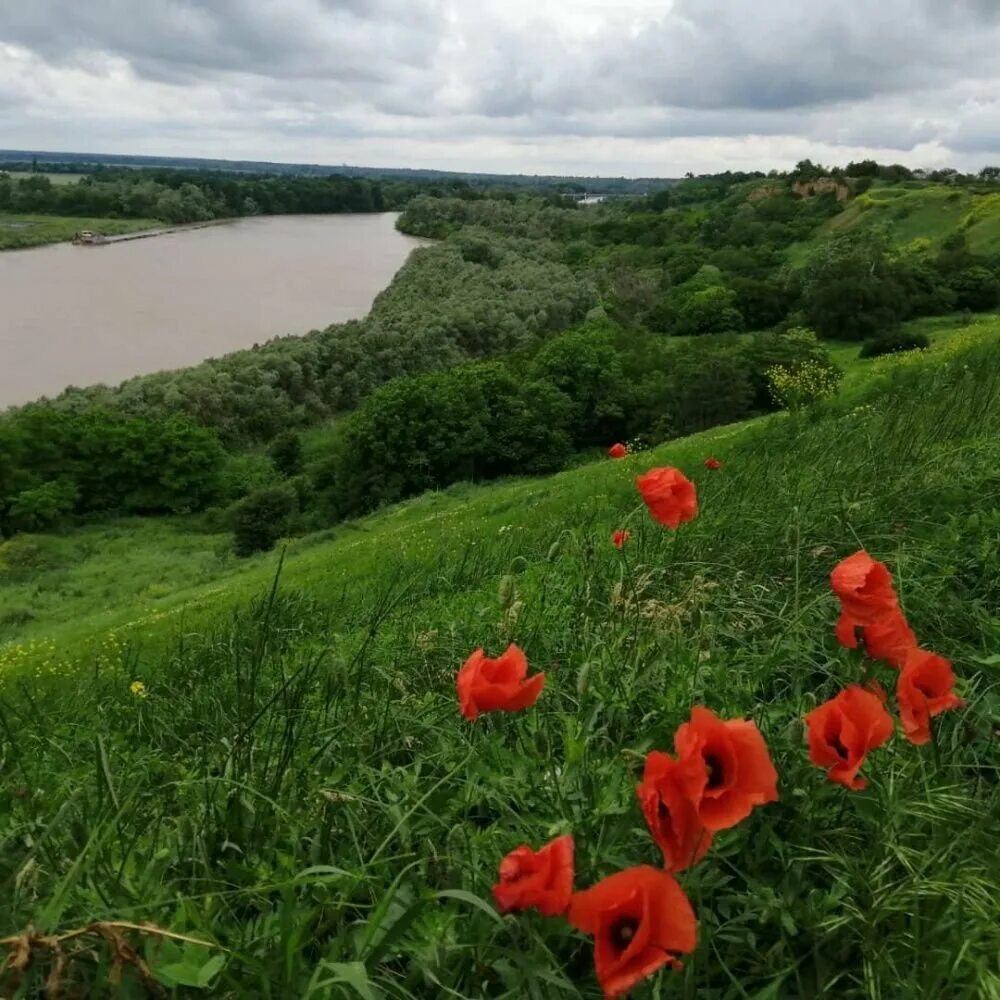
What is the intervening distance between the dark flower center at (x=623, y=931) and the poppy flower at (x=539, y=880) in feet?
0.21

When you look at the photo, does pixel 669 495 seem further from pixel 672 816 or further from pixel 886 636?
pixel 672 816

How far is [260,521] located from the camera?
26562 mm

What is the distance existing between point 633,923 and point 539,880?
0.39 ft

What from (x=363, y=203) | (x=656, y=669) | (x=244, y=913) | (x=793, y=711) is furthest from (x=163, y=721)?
(x=363, y=203)

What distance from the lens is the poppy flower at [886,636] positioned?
1.47 m

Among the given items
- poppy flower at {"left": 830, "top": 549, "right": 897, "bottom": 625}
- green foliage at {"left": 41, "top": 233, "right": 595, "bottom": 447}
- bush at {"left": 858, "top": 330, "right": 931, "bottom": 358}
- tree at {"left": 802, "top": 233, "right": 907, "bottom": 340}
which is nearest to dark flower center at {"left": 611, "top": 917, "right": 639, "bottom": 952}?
poppy flower at {"left": 830, "top": 549, "right": 897, "bottom": 625}

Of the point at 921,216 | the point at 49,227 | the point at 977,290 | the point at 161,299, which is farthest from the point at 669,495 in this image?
the point at 49,227

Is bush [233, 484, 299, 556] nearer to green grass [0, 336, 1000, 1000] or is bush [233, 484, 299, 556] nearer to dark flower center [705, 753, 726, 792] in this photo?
green grass [0, 336, 1000, 1000]

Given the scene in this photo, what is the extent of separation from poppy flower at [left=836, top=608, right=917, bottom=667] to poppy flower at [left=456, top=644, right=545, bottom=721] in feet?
1.85

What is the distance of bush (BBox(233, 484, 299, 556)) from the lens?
26156mm

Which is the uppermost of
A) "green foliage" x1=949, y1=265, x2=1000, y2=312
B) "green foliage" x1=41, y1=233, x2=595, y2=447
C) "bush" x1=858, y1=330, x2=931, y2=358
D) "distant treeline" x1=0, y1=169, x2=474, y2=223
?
"distant treeline" x1=0, y1=169, x2=474, y2=223

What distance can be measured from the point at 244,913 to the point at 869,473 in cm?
292

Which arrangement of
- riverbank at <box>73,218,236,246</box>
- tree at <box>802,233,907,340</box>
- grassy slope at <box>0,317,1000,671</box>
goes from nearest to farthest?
1. grassy slope at <box>0,317,1000,671</box>
2. tree at <box>802,233,907,340</box>
3. riverbank at <box>73,218,236,246</box>

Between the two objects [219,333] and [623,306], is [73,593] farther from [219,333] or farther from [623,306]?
[623,306]
